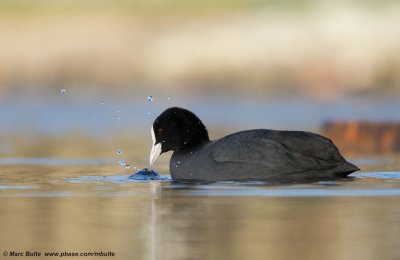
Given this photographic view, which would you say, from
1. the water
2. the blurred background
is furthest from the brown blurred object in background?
the blurred background

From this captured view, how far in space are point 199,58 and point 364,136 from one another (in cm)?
1469

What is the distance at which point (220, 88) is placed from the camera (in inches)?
1453

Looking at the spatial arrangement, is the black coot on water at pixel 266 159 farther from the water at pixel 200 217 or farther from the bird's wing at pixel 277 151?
the water at pixel 200 217

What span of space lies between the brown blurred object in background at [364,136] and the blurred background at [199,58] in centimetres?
552

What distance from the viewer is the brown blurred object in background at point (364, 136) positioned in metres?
21.9

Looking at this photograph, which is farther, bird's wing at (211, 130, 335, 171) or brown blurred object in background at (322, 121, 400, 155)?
brown blurred object in background at (322, 121, 400, 155)

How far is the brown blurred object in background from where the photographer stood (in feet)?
71.8

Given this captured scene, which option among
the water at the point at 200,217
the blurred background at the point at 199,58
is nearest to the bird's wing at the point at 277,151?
the water at the point at 200,217

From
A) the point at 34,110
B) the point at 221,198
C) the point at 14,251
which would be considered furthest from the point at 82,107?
the point at 14,251

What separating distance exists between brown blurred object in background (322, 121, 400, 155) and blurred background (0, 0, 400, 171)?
5.52 meters

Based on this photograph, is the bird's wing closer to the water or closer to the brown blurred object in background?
the water

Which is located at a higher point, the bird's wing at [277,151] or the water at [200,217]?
the bird's wing at [277,151]

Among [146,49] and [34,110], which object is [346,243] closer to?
[34,110]

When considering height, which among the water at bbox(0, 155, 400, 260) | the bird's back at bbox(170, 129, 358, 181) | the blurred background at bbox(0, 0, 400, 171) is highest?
the blurred background at bbox(0, 0, 400, 171)
